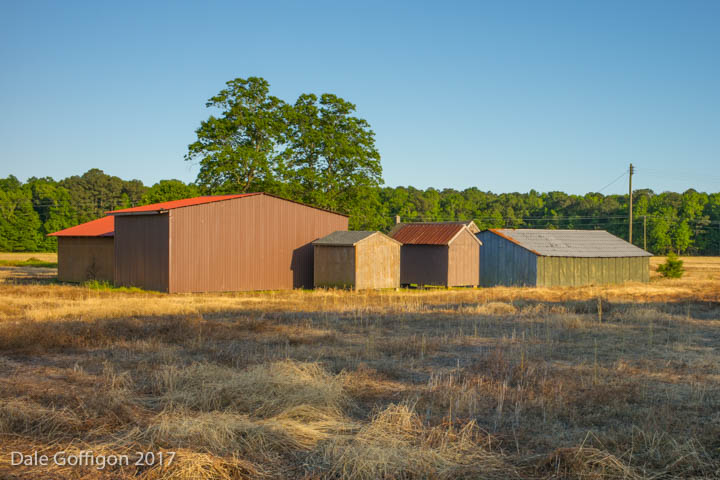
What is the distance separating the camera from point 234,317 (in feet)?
57.3

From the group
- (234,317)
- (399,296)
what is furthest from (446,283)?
(234,317)

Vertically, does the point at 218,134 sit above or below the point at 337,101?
below

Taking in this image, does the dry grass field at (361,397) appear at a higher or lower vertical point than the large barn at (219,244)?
lower

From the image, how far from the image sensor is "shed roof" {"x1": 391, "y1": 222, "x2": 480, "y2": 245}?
35.0 metres

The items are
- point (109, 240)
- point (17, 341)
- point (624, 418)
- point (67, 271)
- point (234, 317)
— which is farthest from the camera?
point (67, 271)

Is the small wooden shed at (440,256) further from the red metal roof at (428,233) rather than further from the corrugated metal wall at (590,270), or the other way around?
the corrugated metal wall at (590,270)

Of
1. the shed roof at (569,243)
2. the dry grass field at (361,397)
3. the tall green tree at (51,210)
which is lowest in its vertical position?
the dry grass field at (361,397)

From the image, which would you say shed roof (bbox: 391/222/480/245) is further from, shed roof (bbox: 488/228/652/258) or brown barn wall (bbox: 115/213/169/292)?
brown barn wall (bbox: 115/213/169/292)

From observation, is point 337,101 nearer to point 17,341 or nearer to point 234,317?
point 234,317

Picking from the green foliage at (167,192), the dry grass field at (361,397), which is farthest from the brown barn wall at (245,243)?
the green foliage at (167,192)

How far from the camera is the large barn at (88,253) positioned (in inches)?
1286

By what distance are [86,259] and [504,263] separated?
79.1 ft

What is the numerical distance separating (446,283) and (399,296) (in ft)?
30.2

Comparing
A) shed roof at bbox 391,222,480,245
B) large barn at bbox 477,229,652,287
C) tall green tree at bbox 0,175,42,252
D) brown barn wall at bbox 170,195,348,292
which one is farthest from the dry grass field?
tall green tree at bbox 0,175,42,252
